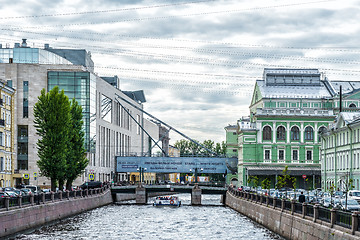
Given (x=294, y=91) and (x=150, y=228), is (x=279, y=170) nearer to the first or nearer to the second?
(x=294, y=91)

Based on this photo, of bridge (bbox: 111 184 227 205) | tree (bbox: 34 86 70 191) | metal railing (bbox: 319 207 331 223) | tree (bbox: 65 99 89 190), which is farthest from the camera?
bridge (bbox: 111 184 227 205)

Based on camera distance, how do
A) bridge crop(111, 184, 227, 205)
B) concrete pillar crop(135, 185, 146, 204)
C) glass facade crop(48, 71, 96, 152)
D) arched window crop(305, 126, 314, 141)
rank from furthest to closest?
arched window crop(305, 126, 314, 141) → glass facade crop(48, 71, 96, 152) → concrete pillar crop(135, 185, 146, 204) → bridge crop(111, 184, 227, 205)

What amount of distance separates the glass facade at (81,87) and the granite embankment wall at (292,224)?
5125 cm

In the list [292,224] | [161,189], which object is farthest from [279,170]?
[292,224]

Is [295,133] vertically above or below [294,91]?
below

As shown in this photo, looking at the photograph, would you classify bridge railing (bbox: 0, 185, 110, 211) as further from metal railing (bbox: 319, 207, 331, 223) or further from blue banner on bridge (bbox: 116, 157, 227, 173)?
blue banner on bridge (bbox: 116, 157, 227, 173)

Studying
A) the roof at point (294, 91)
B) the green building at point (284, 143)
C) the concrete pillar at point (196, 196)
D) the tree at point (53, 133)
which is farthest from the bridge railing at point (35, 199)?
the roof at point (294, 91)

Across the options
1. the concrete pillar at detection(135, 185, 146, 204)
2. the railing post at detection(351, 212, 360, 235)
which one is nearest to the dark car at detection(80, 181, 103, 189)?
the concrete pillar at detection(135, 185, 146, 204)

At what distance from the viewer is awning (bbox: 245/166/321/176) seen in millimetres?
113188

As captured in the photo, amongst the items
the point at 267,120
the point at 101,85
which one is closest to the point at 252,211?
the point at 267,120

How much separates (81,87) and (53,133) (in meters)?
39.0

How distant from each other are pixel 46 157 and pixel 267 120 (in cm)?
5010

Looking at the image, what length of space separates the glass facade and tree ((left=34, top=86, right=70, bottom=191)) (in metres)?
35.8

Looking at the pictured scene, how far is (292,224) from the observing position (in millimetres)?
40406
